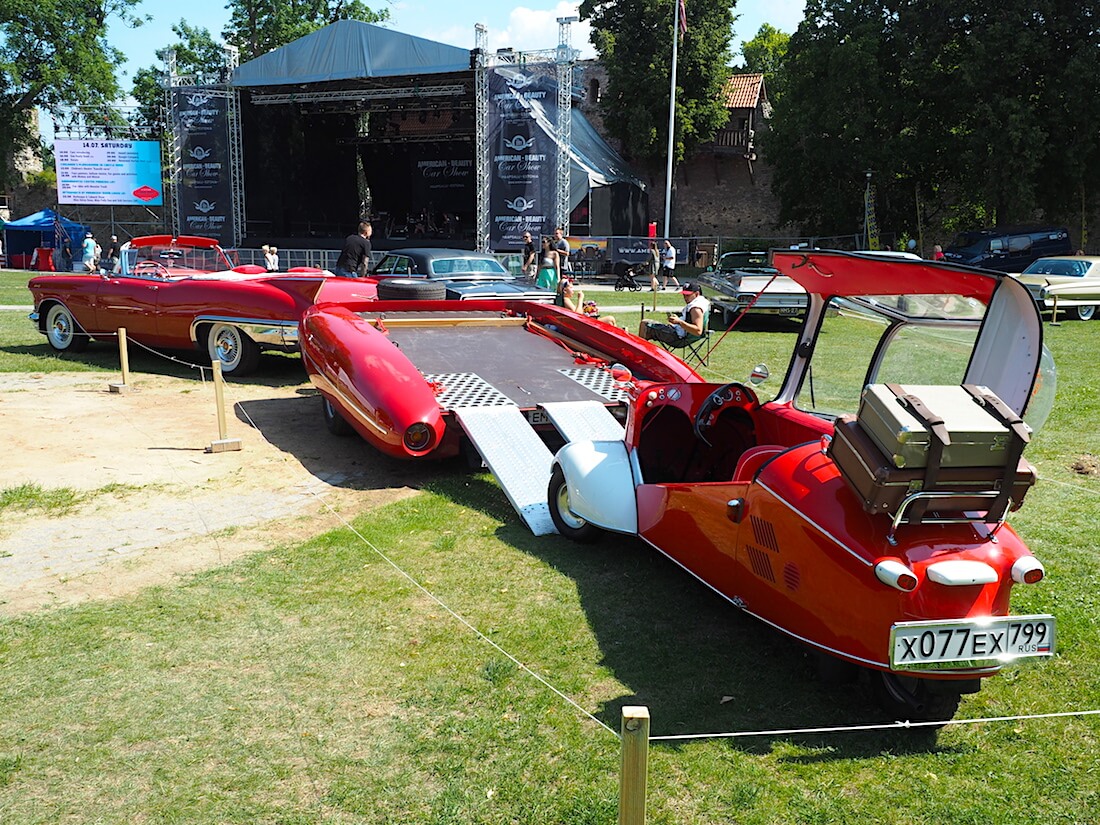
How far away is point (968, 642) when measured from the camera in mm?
3043

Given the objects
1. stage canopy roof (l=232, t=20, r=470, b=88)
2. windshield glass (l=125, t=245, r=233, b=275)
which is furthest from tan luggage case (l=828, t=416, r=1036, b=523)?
stage canopy roof (l=232, t=20, r=470, b=88)

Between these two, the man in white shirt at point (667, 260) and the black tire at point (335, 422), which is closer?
the black tire at point (335, 422)

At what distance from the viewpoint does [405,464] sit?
6.96 metres

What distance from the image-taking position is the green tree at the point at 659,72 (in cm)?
3544

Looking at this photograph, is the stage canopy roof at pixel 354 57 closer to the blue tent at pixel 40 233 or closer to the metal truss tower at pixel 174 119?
the metal truss tower at pixel 174 119

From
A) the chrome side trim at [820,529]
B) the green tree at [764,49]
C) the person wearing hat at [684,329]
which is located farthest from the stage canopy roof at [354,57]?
the green tree at [764,49]

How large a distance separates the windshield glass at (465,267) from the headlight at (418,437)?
6.43 meters

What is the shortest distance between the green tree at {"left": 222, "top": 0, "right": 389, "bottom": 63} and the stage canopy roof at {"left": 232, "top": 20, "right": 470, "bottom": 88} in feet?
57.7

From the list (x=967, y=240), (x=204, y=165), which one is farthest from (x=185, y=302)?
(x=204, y=165)

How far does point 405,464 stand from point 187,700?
11.7ft

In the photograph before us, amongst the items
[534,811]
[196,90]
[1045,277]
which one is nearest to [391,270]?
[534,811]

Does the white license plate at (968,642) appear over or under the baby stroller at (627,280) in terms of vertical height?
under

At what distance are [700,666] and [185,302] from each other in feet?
26.9

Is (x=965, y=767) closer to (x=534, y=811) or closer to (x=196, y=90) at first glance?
(x=534, y=811)
